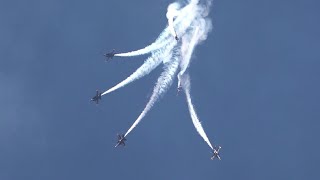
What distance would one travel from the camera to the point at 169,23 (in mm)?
107000

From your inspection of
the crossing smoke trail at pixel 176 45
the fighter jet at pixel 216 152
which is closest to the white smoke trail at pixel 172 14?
the crossing smoke trail at pixel 176 45

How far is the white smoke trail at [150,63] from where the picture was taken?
345ft

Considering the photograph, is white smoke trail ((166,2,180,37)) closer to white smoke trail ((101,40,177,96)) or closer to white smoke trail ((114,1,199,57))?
white smoke trail ((114,1,199,57))

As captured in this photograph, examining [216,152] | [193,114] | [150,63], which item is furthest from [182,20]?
[216,152]

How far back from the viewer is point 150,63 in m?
108

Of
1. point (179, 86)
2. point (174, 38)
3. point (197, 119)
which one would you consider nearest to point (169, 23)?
point (174, 38)

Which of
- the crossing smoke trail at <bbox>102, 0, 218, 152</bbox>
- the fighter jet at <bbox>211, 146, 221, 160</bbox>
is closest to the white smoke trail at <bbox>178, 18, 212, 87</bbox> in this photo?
the crossing smoke trail at <bbox>102, 0, 218, 152</bbox>

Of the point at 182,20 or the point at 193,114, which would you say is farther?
the point at 193,114

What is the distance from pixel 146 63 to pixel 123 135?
15154 millimetres

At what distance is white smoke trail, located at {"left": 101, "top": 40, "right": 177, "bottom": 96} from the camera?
345 feet

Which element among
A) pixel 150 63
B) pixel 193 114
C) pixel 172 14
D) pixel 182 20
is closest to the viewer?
pixel 182 20

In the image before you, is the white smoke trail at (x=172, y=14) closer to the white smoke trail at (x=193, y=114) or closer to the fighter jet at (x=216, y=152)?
the white smoke trail at (x=193, y=114)

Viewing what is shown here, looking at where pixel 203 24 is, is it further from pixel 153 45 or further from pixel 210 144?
pixel 210 144

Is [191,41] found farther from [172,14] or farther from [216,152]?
[216,152]
